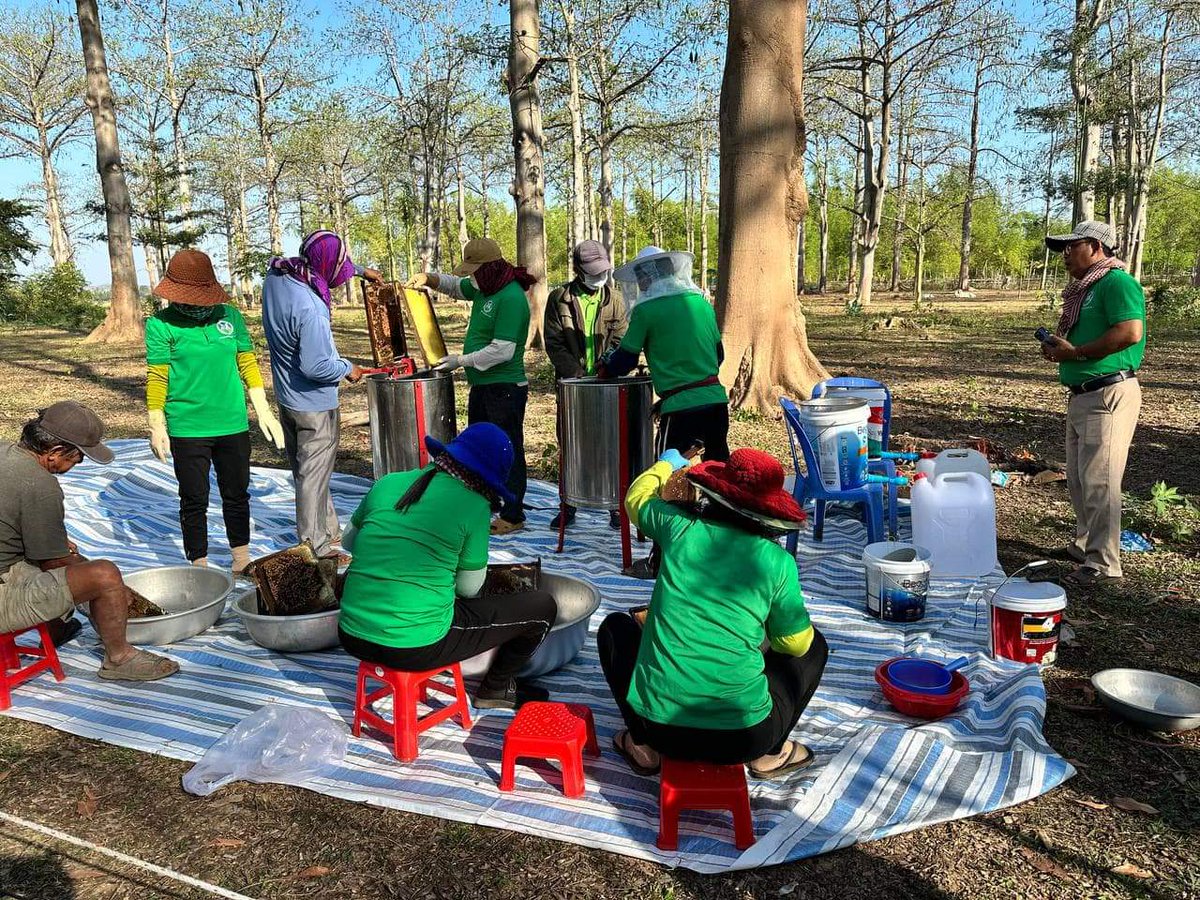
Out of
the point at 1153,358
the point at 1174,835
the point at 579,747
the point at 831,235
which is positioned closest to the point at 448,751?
the point at 579,747

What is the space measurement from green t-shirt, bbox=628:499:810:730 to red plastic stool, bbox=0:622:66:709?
2694 mm

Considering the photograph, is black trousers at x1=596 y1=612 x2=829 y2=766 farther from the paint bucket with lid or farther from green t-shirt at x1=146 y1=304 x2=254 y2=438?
green t-shirt at x1=146 y1=304 x2=254 y2=438

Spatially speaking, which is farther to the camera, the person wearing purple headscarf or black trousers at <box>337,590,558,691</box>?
the person wearing purple headscarf

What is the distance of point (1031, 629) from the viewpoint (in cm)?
349

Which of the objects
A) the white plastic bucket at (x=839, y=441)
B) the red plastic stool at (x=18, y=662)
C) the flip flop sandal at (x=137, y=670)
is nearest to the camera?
the red plastic stool at (x=18, y=662)

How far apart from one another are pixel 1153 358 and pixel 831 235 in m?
49.4

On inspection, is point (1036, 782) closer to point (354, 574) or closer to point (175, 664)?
point (354, 574)

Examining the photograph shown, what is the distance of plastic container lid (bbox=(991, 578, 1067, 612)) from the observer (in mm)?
3443

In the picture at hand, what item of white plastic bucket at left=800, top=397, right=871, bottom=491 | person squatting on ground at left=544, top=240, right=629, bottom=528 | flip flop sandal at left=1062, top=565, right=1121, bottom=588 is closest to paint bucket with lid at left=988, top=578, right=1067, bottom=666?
flip flop sandal at left=1062, top=565, right=1121, bottom=588

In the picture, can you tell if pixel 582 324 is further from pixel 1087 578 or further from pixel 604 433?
pixel 1087 578

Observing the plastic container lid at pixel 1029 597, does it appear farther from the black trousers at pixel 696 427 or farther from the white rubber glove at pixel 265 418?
→ the white rubber glove at pixel 265 418

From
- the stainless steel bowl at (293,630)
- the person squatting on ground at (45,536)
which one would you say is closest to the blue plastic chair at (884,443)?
the stainless steel bowl at (293,630)

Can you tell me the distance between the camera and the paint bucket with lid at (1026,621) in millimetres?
3455

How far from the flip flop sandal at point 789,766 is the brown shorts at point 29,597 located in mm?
2839
